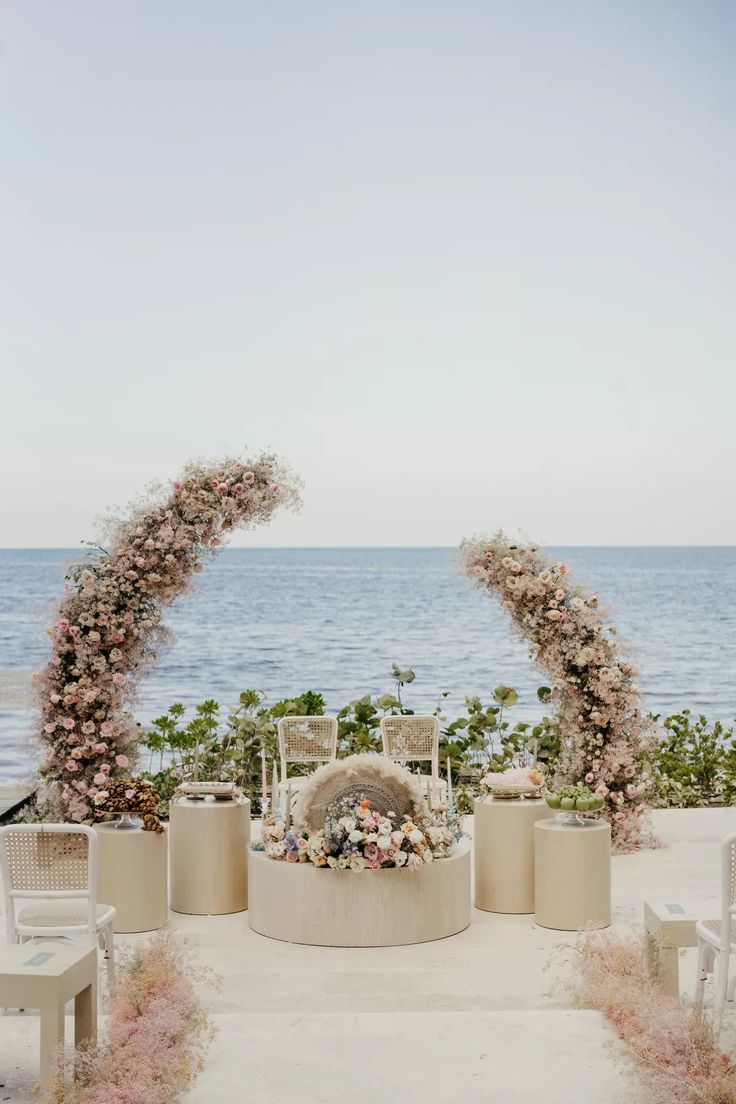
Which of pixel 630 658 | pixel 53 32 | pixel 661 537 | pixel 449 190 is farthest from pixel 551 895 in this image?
pixel 661 537

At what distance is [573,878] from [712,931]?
1.97 m

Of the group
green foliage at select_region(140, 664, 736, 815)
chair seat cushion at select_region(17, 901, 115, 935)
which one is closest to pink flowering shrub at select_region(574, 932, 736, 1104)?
chair seat cushion at select_region(17, 901, 115, 935)

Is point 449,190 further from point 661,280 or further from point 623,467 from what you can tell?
point 623,467

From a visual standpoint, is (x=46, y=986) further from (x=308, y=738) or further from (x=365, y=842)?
(x=308, y=738)

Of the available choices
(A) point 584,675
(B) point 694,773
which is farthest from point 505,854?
(B) point 694,773

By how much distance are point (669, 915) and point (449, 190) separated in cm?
1611

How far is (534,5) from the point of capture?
13.3 m

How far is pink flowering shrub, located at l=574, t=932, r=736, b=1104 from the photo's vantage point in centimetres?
370

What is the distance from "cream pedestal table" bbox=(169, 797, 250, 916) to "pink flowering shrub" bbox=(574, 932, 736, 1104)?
231 cm

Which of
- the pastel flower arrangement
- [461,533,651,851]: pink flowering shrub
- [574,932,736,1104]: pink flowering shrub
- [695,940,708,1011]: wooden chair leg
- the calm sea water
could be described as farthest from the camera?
the calm sea water

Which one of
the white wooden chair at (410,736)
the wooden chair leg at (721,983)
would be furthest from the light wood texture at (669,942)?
the white wooden chair at (410,736)

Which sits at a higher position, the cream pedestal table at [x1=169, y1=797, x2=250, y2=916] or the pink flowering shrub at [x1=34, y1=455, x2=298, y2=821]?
the pink flowering shrub at [x1=34, y1=455, x2=298, y2=821]

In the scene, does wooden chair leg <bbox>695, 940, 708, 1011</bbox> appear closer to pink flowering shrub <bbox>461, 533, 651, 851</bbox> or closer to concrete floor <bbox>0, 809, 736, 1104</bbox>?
concrete floor <bbox>0, 809, 736, 1104</bbox>

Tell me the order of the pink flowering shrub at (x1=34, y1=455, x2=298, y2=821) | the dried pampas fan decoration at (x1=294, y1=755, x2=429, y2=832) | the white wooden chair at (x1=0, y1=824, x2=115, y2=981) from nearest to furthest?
the white wooden chair at (x1=0, y1=824, x2=115, y2=981) → the dried pampas fan decoration at (x1=294, y1=755, x2=429, y2=832) → the pink flowering shrub at (x1=34, y1=455, x2=298, y2=821)
